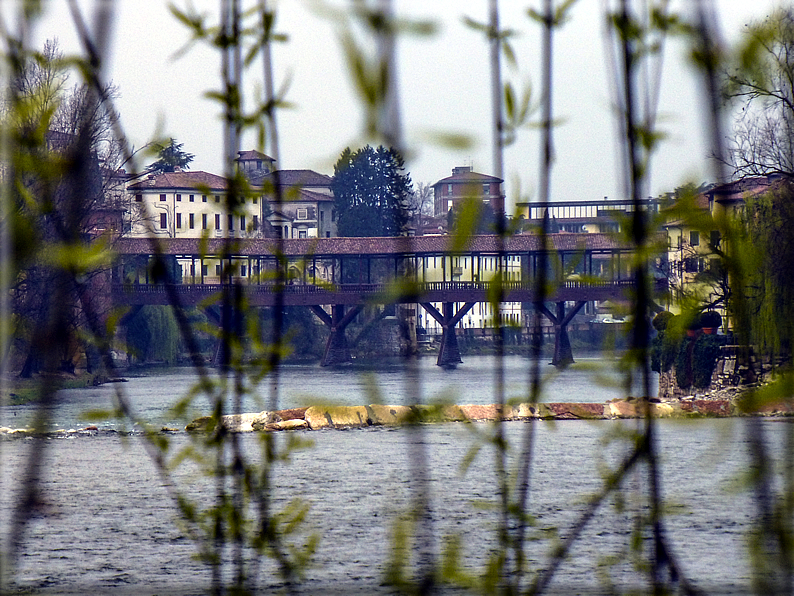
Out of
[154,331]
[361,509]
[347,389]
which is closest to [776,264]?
[361,509]

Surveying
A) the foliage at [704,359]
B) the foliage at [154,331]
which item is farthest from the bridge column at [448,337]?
the foliage at [704,359]

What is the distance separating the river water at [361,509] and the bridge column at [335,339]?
2266 centimetres

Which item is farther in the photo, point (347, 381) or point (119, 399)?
point (347, 381)

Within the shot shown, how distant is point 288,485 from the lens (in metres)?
12.4

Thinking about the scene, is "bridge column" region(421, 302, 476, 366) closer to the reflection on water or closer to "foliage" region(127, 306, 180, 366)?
the reflection on water

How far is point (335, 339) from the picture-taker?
42219mm

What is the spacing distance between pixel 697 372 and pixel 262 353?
959 inches

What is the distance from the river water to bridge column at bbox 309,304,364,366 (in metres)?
22.7

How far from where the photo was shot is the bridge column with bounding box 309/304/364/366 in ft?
136

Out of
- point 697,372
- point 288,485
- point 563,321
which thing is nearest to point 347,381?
point 697,372

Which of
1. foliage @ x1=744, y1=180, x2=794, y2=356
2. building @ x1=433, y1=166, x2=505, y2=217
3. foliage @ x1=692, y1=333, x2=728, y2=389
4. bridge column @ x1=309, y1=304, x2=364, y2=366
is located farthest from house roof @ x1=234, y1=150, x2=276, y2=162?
bridge column @ x1=309, y1=304, x2=364, y2=366

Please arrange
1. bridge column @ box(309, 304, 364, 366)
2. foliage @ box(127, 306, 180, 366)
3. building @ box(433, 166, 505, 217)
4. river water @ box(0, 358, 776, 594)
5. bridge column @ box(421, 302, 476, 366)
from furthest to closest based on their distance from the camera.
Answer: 1. bridge column @ box(421, 302, 476, 366)
2. bridge column @ box(309, 304, 364, 366)
3. foliage @ box(127, 306, 180, 366)
4. river water @ box(0, 358, 776, 594)
5. building @ box(433, 166, 505, 217)

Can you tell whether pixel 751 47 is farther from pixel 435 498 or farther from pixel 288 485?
pixel 288 485

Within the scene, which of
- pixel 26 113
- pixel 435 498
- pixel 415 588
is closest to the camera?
pixel 26 113
